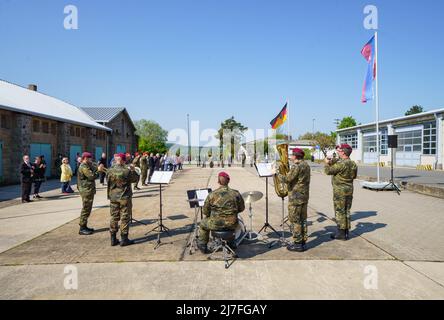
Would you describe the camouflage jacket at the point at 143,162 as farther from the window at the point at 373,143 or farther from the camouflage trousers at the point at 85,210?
the window at the point at 373,143

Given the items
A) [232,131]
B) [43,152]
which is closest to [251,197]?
[43,152]

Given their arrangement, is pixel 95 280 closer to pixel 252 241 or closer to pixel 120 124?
pixel 252 241

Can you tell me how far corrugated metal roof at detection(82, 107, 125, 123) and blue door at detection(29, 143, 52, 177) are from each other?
11.3 metres

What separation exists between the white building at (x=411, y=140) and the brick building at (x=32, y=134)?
101 feet

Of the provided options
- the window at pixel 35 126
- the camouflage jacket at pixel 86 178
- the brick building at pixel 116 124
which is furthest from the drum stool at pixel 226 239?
the brick building at pixel 116 124

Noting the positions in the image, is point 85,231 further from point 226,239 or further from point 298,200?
point 298,200

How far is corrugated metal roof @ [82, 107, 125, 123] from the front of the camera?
33719 mm

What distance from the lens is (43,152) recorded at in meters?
21.3

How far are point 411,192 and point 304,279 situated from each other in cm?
1275

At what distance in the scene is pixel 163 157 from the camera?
26188 mm

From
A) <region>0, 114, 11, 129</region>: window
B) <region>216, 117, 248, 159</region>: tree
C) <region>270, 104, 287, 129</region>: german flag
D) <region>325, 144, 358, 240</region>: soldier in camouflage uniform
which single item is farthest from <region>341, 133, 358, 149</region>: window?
<region>0, 114, 11, 129</region>: window

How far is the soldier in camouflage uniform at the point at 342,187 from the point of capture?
6805 mm

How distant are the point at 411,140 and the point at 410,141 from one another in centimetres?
22

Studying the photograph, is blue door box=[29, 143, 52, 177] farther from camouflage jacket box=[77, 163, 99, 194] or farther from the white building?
the white building
